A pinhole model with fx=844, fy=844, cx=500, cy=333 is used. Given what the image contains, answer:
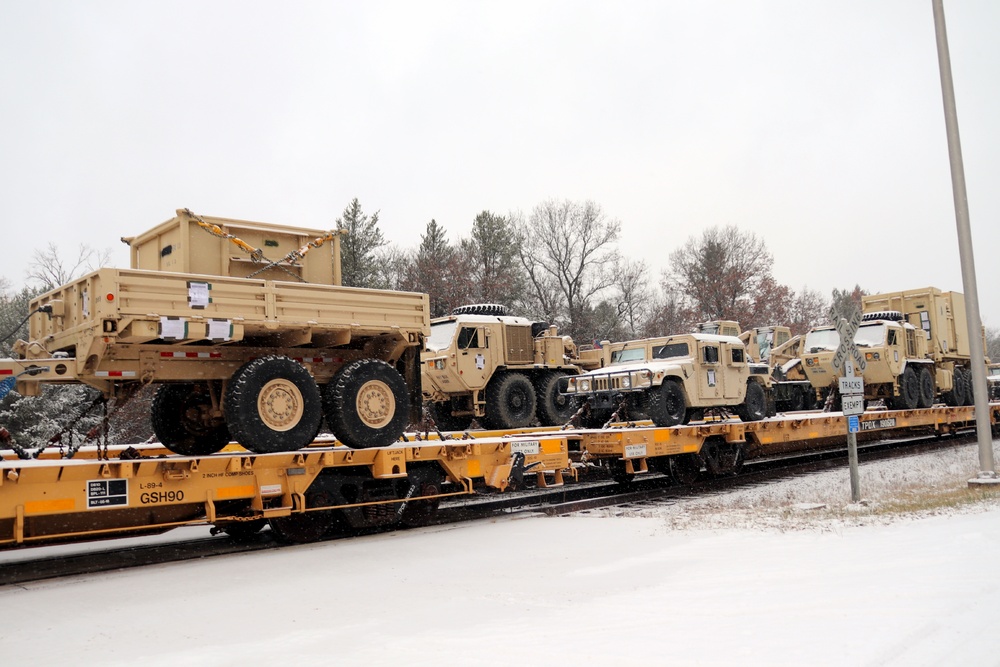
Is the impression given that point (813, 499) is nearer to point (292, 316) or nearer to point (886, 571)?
point (886, 571)

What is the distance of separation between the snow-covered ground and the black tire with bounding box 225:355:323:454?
114cm

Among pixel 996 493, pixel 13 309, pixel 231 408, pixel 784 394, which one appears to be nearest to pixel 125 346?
pixel 231 408

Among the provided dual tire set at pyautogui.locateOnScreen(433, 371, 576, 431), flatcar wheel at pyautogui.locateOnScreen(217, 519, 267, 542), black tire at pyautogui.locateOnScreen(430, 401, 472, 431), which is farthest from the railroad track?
black tire at pyautogui.locateOnScreen(430, 401, 472, 431)

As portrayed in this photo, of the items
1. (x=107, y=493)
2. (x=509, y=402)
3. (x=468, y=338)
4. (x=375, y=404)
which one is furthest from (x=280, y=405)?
Result: (x=509, y=402)

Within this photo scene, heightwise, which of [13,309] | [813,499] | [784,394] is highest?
[13,309]

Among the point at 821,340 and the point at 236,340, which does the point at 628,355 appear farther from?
the point at 236,340

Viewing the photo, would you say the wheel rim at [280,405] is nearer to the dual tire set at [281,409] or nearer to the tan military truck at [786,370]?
the dual tire set at [281,409]

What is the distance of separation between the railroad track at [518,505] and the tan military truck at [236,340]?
1.26 m

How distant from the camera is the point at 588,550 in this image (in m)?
7.89

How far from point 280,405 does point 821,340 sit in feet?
50.1

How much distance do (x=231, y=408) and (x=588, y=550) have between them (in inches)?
145

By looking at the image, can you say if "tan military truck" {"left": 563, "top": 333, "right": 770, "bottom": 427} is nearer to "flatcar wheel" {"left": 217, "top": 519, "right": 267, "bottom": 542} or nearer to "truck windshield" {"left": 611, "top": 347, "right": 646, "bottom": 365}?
"truck windshield" {"left": 611, "top": 347, "right": 646, "bottom": 365}

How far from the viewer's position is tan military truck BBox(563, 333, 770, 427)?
13.8 m

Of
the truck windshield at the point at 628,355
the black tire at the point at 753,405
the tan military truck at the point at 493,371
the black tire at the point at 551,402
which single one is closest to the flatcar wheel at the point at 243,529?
the tan military truck at the point at 493,371
